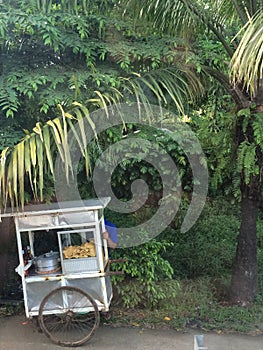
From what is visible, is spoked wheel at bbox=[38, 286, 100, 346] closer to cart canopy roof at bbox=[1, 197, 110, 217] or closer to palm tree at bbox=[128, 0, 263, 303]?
cart canopy roof at bbox=[1, 197, 110, 217]

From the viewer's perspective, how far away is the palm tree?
13.9 feet

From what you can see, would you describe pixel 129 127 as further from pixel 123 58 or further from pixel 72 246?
pixel 72 246

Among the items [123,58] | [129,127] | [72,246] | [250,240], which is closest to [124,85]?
[123,58]

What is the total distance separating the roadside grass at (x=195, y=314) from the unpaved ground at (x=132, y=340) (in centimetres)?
12

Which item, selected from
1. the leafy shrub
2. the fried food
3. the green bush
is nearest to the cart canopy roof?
the fried food

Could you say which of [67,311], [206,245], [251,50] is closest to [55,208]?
[67,311]

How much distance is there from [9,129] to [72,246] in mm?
1383

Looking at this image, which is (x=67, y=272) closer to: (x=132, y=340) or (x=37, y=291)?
(x=37, y=291)

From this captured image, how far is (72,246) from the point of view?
4078mm

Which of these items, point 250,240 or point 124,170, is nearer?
point 250,240

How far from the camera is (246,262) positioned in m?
4.86

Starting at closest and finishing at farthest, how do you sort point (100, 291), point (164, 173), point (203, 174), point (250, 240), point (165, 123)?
1. point (100, 291)
2. point (250, 240)
3. point (165, 123)
4. point (203, 174)
5. point (164, 173)

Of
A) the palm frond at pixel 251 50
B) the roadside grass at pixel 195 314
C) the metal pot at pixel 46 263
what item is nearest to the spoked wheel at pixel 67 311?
the metal pot at pixel 46 263

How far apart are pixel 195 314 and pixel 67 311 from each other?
158cm
